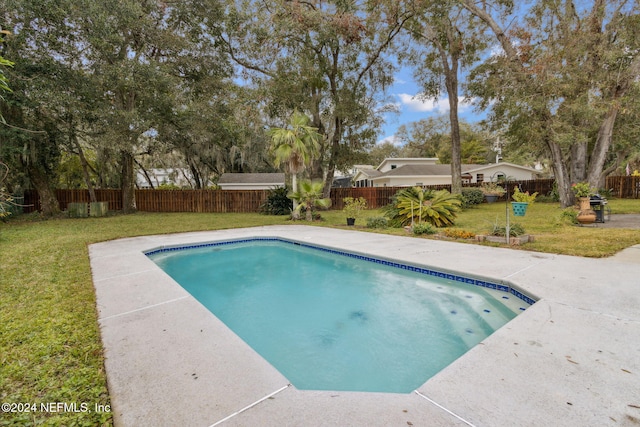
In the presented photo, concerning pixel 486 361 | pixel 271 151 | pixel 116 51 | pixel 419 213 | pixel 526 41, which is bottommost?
pixel 486 361

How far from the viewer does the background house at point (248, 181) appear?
2222cm

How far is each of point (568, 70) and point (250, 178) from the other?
19015mm

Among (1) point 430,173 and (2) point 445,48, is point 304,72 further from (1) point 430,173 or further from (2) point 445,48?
(1) point 430,173

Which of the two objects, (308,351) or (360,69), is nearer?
(308,351)

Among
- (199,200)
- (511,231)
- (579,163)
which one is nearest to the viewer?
(511,231)

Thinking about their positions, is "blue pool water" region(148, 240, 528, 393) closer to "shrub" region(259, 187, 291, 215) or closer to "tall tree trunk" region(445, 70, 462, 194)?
"shrub" region(259, 187, 291, 215)

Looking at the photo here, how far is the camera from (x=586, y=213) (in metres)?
7.84

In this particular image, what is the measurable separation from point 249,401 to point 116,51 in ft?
49.7

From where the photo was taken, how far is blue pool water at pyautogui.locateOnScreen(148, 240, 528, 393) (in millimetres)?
2678

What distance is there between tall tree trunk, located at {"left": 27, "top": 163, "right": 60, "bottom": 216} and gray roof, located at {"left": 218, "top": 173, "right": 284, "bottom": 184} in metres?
10.3

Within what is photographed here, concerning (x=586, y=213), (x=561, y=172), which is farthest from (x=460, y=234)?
(x=561, y=172)

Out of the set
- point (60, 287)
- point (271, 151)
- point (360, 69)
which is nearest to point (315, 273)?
point (60, 287)

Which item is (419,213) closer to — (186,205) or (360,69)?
(360,69)

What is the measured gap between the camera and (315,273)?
220 inches
